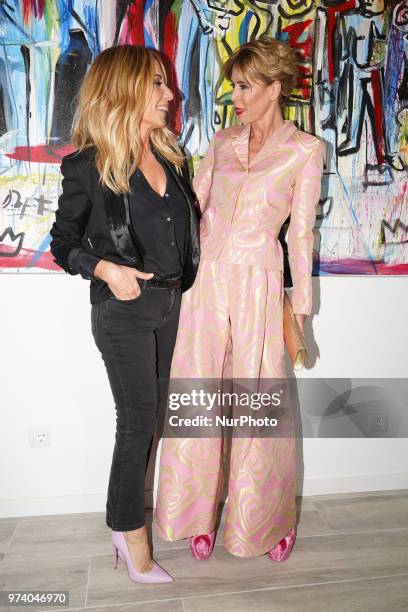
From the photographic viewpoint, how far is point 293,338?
1825 mm

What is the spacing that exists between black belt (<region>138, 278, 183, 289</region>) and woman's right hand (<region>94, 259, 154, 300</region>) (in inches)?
2.9

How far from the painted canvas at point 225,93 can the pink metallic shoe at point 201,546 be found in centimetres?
115

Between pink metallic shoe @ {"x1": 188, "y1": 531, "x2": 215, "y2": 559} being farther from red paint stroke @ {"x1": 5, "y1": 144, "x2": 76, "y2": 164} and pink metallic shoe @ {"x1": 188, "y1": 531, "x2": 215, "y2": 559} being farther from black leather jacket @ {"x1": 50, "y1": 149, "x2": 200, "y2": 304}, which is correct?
red paint stroke @ {"x1": 5, "y1": 144, "x2": 76, "y2": 164}

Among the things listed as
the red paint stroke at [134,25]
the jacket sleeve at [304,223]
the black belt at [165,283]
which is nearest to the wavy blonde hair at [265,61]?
the jacket sleeve at [304,223]

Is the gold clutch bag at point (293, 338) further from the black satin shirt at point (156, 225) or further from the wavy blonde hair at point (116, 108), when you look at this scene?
the wavy blonde hair at point (116, 108)

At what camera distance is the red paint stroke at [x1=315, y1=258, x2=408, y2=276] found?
232 cm

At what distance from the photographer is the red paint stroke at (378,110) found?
87.5 inches

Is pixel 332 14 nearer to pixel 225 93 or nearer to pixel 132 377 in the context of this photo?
pixel 225 93

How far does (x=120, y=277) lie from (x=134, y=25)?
104cm

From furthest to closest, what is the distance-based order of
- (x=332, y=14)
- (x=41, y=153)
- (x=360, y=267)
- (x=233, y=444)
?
(x=360, y=267) → (x=332, y=14) → (x=41, y=153) → (x=233, y=444)

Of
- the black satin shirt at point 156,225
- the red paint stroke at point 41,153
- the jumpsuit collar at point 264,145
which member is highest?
the jumpsuit collar at point 264,145

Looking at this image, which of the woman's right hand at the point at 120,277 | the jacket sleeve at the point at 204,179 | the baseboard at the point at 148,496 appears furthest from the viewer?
the baseboard at the point at 148,496

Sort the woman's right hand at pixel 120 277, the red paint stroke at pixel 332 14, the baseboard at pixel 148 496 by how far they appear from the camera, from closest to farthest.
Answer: the woman's right hand at pixel 120 277 < the red paint stroke at pixel 332 14 < the baseboard at pixel 148 496

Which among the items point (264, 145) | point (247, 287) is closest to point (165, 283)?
point (247, 287)
